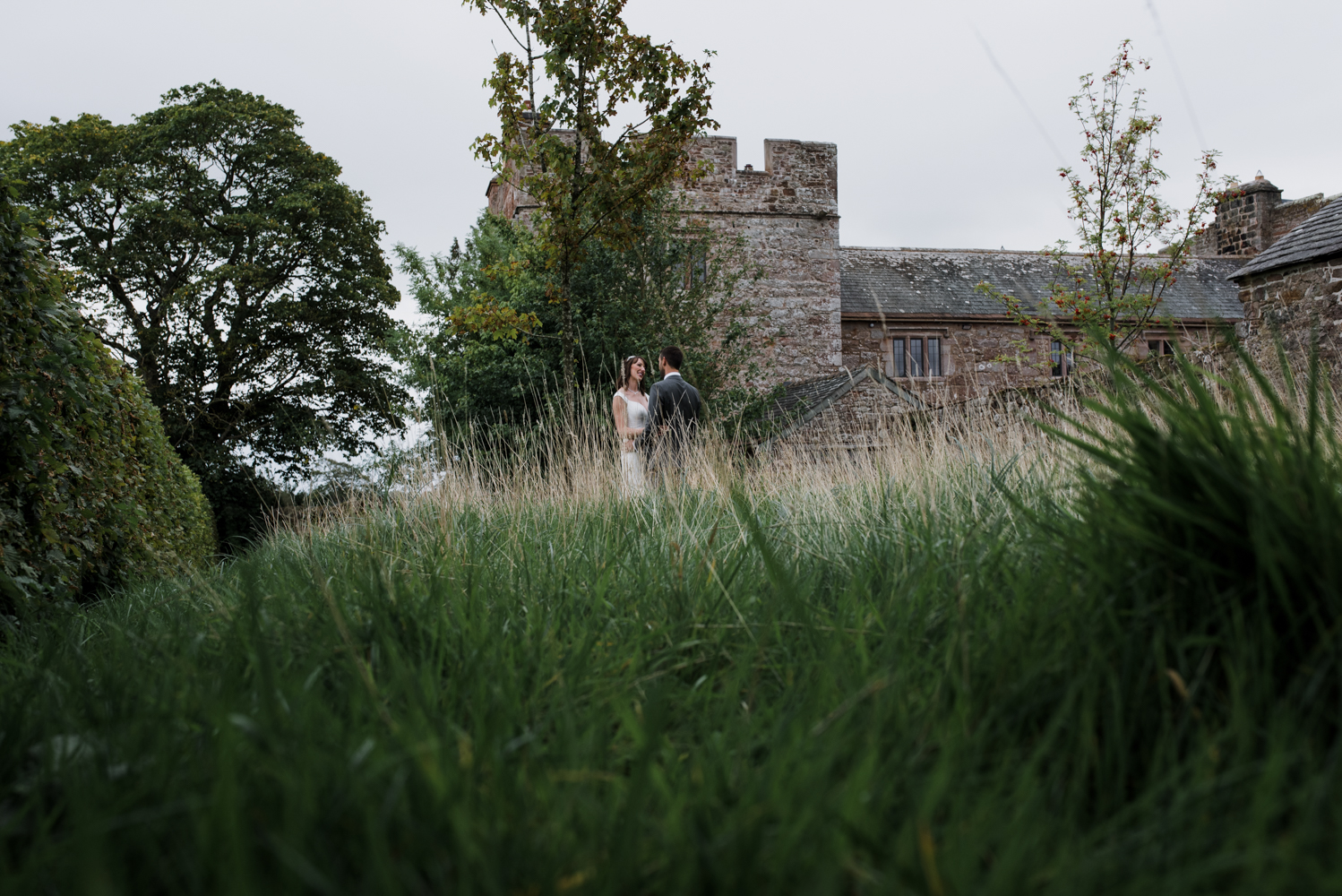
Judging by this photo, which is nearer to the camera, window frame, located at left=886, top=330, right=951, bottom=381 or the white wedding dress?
the white wedding dress

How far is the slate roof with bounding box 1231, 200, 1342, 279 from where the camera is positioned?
1032cm

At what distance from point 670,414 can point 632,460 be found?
48.8 inches

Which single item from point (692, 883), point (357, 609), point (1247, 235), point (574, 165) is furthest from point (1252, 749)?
point (1247, 235)

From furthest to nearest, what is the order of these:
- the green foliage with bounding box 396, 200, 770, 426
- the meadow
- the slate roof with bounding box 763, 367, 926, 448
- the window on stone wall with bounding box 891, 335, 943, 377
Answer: the window on stone wall with bounding box 891, 335, 943, 377, the slate roof with bounding box 763, 367, 926, 448, the green foliage with bounding box 396, 200, 770, 426, the meadow

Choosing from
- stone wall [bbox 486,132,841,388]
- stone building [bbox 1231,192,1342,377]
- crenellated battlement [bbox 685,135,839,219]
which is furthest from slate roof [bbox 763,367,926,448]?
crenellated battlement [bbox 685,135,839,219]

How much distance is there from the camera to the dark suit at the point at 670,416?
599 cm

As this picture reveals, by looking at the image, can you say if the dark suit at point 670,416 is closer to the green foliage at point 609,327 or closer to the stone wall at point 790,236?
the green foliage at point 609,327

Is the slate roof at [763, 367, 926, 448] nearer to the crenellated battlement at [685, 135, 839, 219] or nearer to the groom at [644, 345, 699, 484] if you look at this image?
the crenellated battlement at [685, 135, 839, 219]

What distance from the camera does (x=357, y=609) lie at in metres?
2.28

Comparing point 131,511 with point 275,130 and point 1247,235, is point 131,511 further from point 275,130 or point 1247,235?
point 1247,235

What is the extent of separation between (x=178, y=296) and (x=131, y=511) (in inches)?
658

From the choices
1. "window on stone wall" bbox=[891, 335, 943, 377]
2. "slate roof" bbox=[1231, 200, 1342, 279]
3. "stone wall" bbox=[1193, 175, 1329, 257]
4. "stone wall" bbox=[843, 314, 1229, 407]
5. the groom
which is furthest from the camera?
"stone wall" bbox=[1193, 175, 1329, 257]

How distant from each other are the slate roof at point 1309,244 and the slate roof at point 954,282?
1172 centimetres

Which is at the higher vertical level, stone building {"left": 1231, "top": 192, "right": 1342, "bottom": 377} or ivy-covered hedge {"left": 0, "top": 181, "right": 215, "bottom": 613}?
stone building {"left": 1231, "top": 192, "right": 1342, "bottom": 377}
